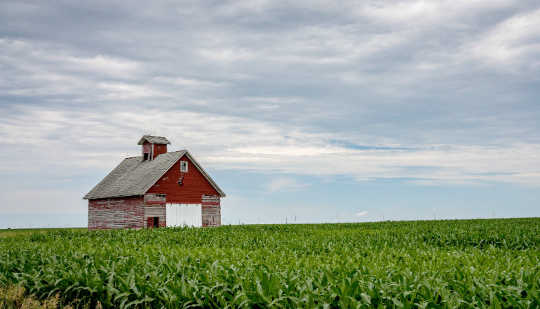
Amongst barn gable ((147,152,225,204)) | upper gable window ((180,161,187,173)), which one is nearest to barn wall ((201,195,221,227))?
barn gable ((147,152,225,204))

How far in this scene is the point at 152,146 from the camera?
4766 cm

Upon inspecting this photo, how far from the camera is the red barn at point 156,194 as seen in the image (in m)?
40.8

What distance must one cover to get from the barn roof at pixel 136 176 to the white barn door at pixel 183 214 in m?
2.90

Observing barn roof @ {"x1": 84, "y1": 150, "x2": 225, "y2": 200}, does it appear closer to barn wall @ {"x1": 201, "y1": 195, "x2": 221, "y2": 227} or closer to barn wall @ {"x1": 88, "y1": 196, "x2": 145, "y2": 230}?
barn wall @ {"x1": 88, "y1": 196, "x2": 145, "y2": 230}

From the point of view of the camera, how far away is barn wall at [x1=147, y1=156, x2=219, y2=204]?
41750 mm

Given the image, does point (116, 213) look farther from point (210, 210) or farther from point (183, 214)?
point (210, 210)

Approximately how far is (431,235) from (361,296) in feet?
57.7

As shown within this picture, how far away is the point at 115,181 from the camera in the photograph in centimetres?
4609

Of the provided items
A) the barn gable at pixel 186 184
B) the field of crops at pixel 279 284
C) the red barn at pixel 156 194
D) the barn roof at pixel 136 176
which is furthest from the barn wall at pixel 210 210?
the field of crops at pixel 279 284

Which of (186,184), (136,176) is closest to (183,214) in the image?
(186,184)

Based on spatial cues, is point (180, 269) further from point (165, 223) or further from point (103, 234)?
point (165, 223)

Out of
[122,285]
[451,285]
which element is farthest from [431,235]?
[122,285]

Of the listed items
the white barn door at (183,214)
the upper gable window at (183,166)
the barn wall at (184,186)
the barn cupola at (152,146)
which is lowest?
the white barn door at (183,214)

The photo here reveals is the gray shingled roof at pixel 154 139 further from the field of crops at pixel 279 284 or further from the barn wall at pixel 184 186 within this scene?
the field of crops at pixel 279 284
